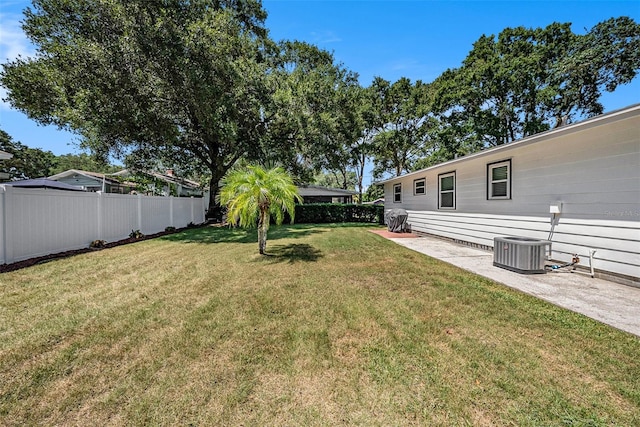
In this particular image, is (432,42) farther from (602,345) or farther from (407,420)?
(407,420)

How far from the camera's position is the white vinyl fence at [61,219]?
5469 mm

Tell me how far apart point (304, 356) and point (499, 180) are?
728cm

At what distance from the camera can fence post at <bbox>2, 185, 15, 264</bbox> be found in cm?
532

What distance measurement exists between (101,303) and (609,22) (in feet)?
81.8

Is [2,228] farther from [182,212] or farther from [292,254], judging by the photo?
[182,212]

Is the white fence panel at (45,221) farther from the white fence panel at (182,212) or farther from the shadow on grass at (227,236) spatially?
the white fence panel at (182,212)

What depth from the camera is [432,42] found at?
1155 centimetres

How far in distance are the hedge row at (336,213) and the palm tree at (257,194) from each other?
10.5 metres

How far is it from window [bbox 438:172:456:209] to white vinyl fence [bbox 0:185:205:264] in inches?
438

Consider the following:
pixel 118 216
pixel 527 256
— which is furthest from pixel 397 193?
pixel 118 216

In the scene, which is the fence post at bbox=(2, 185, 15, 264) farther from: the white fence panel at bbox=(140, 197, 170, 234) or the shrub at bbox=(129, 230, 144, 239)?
the white fence panel at bbox=(140, 197, 170, 234)

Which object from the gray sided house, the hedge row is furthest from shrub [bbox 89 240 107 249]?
the gray sided house

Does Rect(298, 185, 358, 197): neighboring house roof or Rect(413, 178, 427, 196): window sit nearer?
Rect(413, 178, 427, 196): window

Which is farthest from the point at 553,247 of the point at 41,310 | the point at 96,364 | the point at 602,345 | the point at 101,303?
the point at 41,310
